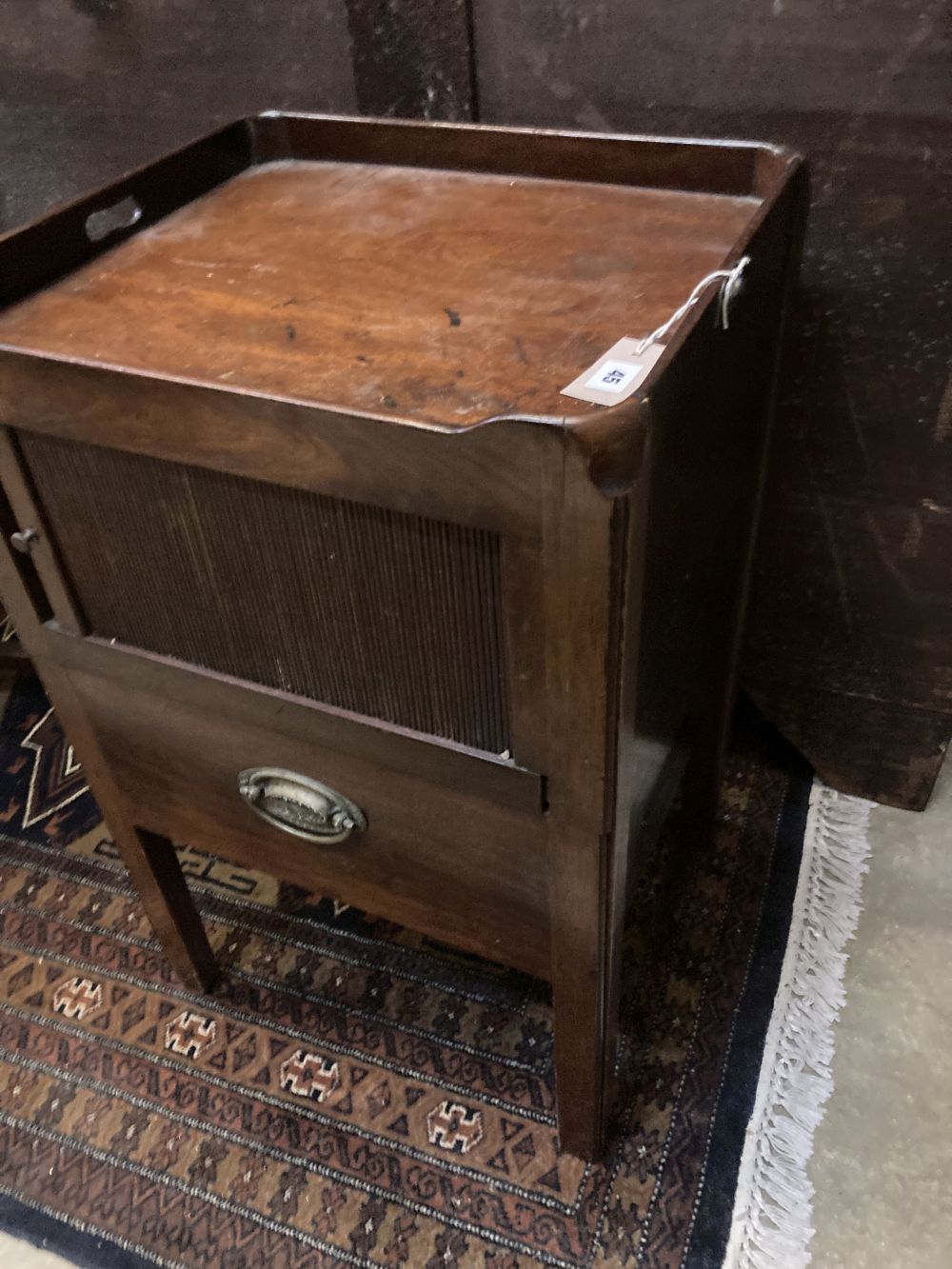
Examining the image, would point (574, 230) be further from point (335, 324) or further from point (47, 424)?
point (47, 424)

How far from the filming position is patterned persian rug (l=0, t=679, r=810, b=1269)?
1.02 m

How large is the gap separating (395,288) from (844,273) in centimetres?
50

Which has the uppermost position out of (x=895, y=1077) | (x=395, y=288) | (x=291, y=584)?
(x=395, y=288)

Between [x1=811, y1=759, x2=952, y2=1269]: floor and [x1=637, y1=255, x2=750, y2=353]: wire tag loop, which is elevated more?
[x1=637, y1=255, x2=750, y2=353]: wire tag loop

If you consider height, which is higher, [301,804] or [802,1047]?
[301,804]

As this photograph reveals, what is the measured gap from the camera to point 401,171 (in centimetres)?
100

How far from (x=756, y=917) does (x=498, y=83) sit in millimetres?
970

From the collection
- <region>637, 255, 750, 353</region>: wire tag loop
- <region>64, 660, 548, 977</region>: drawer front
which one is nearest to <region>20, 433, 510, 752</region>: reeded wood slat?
<region>64, 660, 548, 977</region>: drawer front

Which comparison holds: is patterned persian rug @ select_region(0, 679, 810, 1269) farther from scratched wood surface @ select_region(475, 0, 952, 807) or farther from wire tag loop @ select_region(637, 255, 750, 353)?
wire tag loop @ select_region(637, 255, 750, 353)

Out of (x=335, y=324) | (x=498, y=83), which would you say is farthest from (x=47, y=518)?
(x=498, y=83)

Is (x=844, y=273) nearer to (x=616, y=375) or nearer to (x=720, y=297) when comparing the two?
(x=720, y=297)

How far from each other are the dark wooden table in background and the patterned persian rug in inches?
9.5

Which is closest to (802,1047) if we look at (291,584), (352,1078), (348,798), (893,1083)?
(893,1083)

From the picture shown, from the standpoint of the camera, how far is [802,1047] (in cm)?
113
